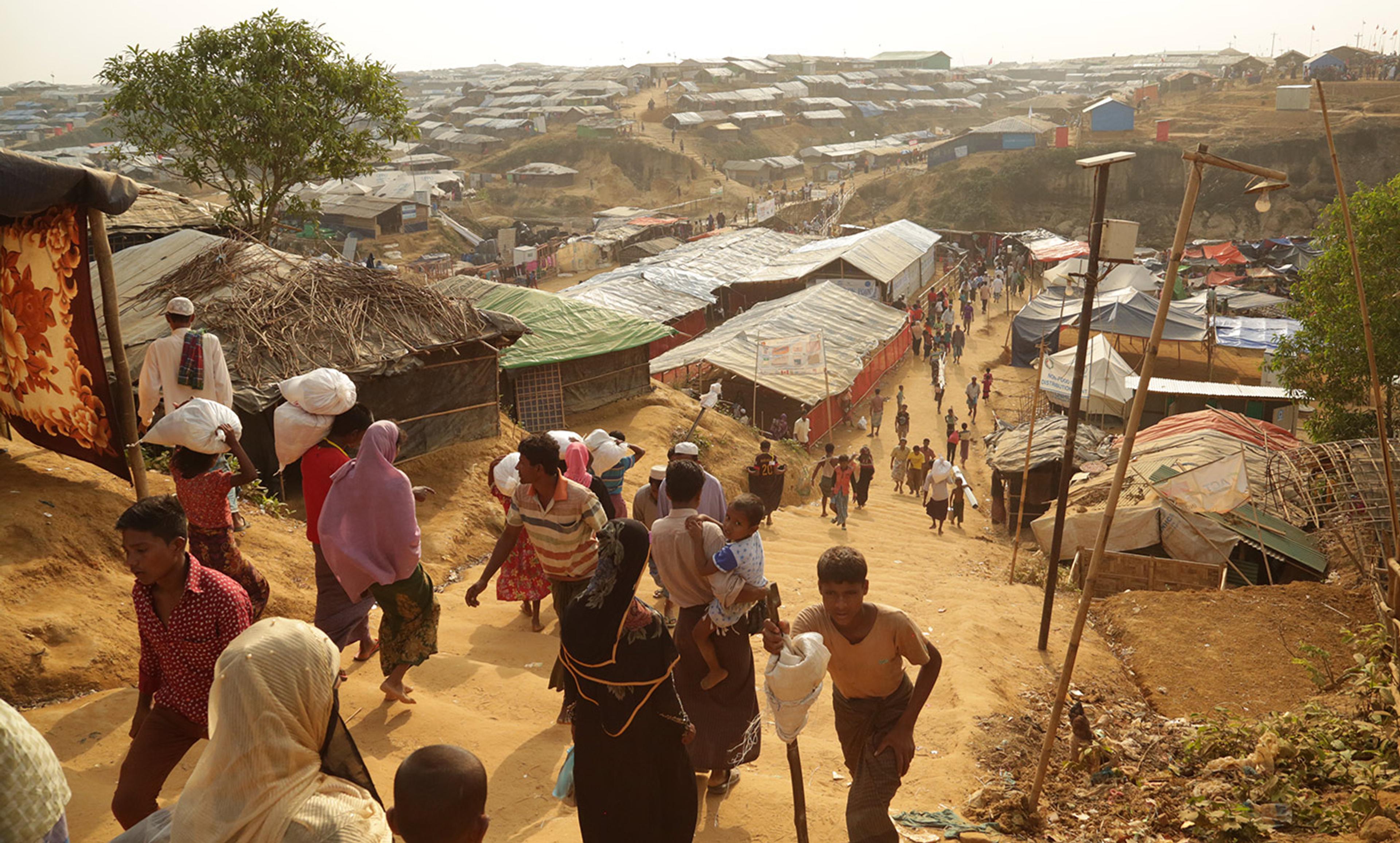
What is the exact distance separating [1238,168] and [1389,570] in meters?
3.91

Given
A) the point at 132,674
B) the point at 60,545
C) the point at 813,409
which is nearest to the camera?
the point at 132,674

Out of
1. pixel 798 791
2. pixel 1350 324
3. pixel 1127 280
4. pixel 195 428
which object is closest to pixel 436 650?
pixel 195 428

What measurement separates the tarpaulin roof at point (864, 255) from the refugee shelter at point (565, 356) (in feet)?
43.3

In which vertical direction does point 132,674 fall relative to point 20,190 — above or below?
below

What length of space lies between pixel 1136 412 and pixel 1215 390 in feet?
56.9

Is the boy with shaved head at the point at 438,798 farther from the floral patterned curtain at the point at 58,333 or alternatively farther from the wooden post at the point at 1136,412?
the floral patterned curtain at the point at 58,333

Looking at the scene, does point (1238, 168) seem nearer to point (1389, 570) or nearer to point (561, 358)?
point (1389, 570)

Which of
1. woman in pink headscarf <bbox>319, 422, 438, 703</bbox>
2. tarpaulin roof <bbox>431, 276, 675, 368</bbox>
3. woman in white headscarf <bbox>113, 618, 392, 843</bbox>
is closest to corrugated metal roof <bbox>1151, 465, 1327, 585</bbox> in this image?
tarpaulin roof <bbox>431, 276, 675, 368</bbox>

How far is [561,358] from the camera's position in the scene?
15.3 meters

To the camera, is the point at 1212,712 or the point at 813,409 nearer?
the point at 1212,712

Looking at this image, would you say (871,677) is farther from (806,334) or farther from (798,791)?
(806,334)

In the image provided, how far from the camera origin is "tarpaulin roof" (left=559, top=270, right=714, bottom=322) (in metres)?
24.8

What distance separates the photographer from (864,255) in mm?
31125

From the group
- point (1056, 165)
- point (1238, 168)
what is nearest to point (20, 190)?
point (1238, 168)
